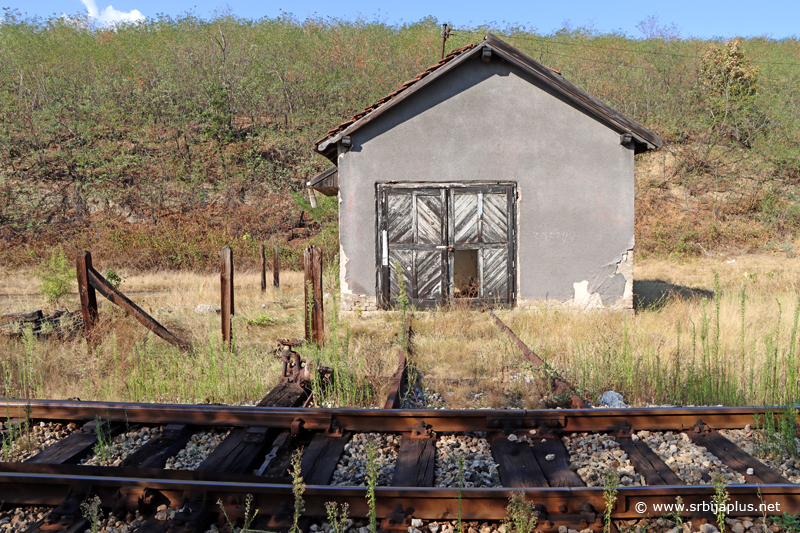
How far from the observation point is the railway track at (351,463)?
2.91 meters

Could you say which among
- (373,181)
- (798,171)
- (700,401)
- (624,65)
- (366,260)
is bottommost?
(700,401)

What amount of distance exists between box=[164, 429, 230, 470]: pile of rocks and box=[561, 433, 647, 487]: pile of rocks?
8.37 feet

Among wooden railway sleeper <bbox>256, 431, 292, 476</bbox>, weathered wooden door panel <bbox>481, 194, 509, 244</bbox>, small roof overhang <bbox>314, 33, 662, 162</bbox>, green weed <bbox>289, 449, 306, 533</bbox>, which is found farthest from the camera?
weathered wooden door panel <bbox>481, 194, 509, 244</bbox>

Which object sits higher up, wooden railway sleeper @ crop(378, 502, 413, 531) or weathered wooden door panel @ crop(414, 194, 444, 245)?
weathered wooden door panel @ crop(414, 194, 444, 245)

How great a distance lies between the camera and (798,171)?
25.3 meters

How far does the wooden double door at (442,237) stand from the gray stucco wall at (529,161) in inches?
9.5

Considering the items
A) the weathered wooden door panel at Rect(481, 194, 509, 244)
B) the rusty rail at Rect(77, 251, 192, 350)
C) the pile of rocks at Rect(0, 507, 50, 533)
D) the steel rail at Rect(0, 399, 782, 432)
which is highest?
the weathered wooden door panel at Rect(481, 194, 509, 244)

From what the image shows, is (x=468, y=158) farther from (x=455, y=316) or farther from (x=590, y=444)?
(x=590, y=444)

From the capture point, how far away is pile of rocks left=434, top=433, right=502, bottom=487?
131 inches

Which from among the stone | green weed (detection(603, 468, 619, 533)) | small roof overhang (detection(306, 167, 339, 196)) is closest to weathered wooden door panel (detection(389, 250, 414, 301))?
small roof overhang (detection(306, 167, 339, 196))

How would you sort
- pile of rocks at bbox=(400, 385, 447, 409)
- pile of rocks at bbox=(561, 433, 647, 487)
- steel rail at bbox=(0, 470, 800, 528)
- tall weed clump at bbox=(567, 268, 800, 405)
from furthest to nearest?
pile of rocks at bbox=(400, 385, 447, 409), tall weed clump at bbox=(567, 268, 800, 405), pile of rocks at bbox=(561, 433, 647, 487), steel rail at bbox=(0, 470, 800, 528)

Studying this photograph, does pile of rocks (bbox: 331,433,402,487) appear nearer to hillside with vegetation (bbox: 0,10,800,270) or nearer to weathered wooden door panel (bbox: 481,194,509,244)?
weathered wooden door panel (bbox: 481,194,509,244)

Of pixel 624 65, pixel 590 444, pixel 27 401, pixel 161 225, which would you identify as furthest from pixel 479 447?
pixel 624 65

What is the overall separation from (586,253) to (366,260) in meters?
4.35
